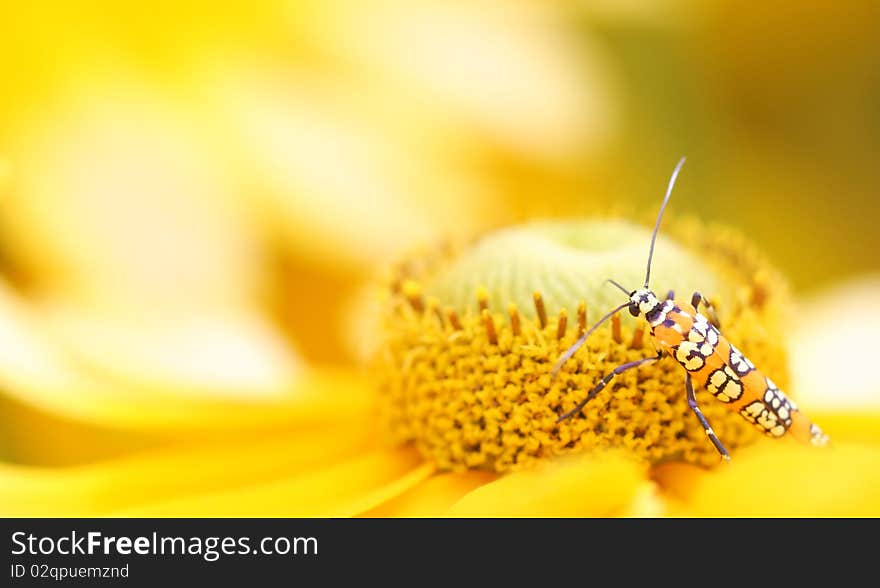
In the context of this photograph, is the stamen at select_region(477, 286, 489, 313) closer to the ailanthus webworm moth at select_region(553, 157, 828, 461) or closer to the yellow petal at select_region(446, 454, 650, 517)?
the ailanthus webworm moth at select_region(553, 157, 828, 461)

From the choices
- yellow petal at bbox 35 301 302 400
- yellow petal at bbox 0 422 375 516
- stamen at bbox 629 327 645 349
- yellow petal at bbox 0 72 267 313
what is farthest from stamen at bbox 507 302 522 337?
yellow petal at bbox 0 72 267 313

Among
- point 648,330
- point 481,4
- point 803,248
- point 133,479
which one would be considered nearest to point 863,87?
point 803,248

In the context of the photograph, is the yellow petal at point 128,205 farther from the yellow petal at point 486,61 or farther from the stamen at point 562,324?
the stamen at point 562,324

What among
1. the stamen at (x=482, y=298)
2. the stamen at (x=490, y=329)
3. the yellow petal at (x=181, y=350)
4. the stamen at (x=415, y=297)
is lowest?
the stamen at (x=490, y=329)

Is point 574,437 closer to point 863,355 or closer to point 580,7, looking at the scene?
point 863,355

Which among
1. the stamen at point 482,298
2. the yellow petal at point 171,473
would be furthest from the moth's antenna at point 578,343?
the yellow petal at point 171,473

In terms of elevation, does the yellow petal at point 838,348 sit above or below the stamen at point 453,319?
above

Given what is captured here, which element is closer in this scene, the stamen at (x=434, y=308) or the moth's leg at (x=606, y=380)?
the moth's leg at (x=606, y=380)

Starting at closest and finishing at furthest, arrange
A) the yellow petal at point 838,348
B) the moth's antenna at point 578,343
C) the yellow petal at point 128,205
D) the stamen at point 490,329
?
the moth's antenna at point 578,343, the stamen at point 490,329, the yellow petal at point 838,348, the yellow petal at point 128,205
